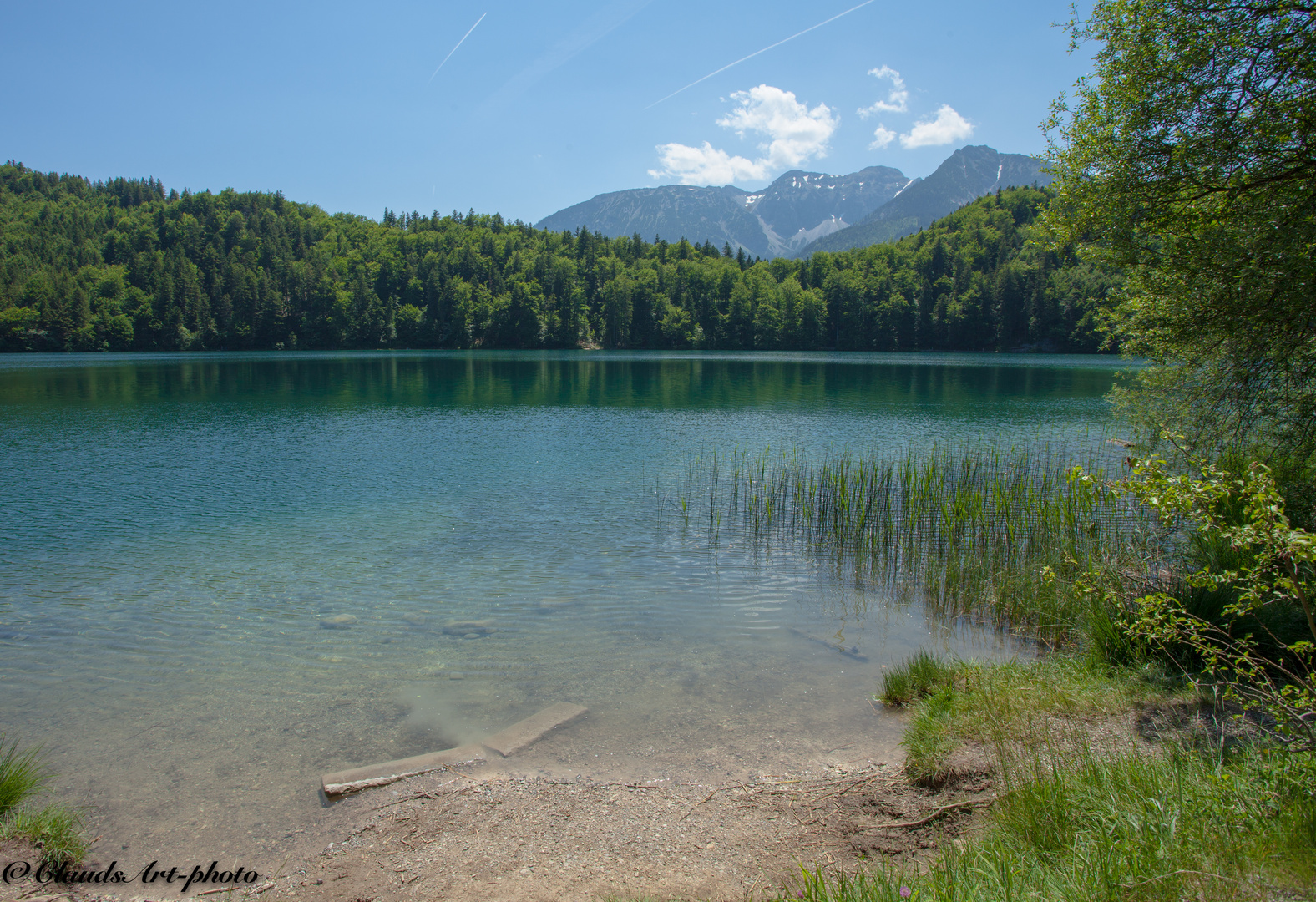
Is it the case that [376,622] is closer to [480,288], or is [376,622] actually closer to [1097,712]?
[1097,712]

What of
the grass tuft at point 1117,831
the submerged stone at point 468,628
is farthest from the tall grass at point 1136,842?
the submerged stone at point 468,628

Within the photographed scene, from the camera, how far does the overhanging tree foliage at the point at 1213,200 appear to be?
32.0ft

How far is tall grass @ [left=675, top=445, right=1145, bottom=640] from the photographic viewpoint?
1115 centimetres

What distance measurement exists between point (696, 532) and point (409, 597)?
6.68 m

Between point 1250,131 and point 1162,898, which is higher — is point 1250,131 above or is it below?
above

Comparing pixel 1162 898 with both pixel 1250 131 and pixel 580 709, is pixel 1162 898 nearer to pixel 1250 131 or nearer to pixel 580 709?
pixel 580 709

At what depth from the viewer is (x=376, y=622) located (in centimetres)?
1081

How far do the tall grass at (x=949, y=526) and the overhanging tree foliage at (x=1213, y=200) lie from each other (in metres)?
2.93

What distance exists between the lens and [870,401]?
42.6m

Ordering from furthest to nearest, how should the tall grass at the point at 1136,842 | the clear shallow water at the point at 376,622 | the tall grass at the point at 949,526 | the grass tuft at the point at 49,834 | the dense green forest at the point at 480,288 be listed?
the dense green forest at the point at 480,288 < the tall grass at the point at 949,526 < the clear shallow water at the point at 376,622 < the grass tuft at the point at 49,834 < the tall grass at the point at 1136,842

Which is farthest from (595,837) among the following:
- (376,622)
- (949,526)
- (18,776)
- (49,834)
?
(949,526)

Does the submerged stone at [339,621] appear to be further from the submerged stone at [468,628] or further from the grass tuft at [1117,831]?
the grass tuft at [1117,831]

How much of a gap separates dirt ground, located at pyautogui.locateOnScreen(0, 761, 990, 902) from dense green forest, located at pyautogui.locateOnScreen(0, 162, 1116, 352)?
4630 inches

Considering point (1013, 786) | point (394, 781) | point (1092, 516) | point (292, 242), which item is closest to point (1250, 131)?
point (1092, 516)
